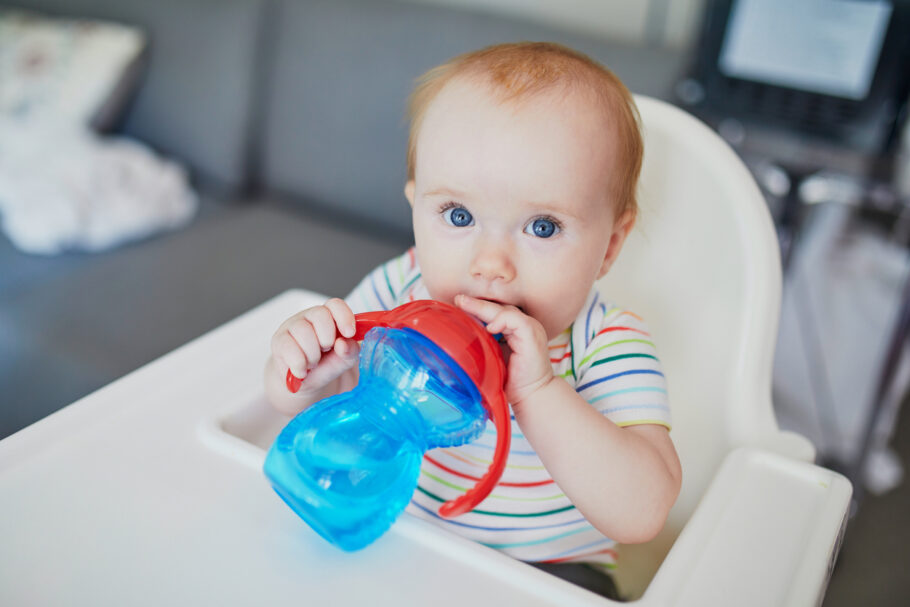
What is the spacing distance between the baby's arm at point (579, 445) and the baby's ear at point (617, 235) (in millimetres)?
120

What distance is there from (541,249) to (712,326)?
25 centimetres

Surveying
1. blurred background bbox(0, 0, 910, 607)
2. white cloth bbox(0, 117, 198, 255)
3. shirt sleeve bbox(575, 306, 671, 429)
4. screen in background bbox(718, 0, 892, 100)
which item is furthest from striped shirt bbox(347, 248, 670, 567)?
white cloth bbox(0, 117, 198, 255)

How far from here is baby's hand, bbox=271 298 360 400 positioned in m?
0.52

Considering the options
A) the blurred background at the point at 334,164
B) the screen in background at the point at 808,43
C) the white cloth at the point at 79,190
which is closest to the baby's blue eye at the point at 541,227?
the blurred background at the point at 334,164

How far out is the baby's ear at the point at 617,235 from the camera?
1.90 feet

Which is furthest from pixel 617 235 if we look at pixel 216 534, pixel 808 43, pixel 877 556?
pixel 877 556

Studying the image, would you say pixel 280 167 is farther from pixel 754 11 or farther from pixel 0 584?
pixel 0 584

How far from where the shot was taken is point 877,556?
131 cm

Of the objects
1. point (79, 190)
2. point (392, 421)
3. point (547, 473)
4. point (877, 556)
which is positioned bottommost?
point (877, 556)

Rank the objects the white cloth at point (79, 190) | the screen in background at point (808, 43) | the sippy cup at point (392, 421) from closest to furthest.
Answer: the sippy cup at point (392, 421)
the screen in background at point (808, 43)
the white cloth at point (79, 190)

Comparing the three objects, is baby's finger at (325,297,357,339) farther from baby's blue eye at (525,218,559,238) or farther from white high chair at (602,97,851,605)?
white high chair at (602,97,851,605)

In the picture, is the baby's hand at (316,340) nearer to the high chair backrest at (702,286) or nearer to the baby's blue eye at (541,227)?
the baby's blue eye at (541,227)

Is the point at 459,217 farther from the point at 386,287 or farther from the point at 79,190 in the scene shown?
the point at 79,190

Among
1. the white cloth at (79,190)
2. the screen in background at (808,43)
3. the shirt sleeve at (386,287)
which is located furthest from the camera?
the white cloth at (79,190)
